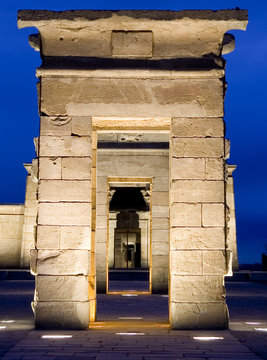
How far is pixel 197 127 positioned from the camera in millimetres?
8781

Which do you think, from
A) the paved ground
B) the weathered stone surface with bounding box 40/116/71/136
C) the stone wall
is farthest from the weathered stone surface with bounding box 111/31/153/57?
the stone wall

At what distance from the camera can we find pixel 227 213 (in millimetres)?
8734

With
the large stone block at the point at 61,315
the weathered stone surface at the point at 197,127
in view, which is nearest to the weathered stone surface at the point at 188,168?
the weathered stone surface at the point at 197,127

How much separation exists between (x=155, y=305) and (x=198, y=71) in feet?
19.3

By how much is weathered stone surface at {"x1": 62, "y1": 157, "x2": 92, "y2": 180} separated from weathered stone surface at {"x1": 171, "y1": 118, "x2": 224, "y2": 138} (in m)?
1.51

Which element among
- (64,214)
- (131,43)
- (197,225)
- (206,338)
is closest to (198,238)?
(197,225)

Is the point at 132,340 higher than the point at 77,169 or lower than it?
lower

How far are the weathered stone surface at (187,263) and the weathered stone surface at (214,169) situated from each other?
124 cm

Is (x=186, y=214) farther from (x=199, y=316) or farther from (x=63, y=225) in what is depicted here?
(x=63, y=225)

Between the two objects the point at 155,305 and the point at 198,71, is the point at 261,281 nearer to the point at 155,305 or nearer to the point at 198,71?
the point at 155,305

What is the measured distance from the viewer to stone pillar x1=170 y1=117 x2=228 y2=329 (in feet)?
27.7

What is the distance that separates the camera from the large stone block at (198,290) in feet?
27.7

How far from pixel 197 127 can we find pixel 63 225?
2.70 metres

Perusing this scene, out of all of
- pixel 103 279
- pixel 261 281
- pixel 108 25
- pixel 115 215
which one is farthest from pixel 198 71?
pixel 115 215
